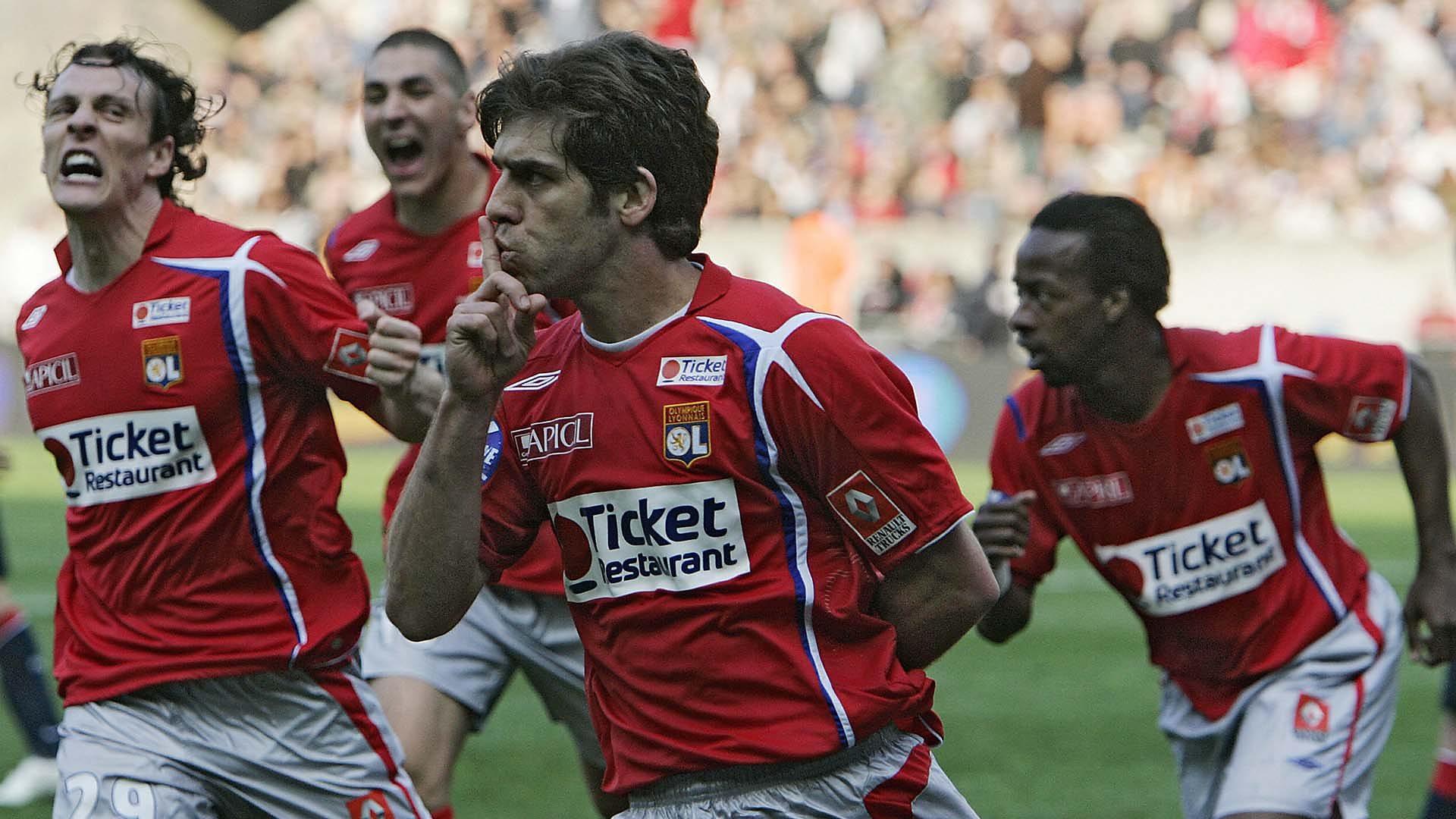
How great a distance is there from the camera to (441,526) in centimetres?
318

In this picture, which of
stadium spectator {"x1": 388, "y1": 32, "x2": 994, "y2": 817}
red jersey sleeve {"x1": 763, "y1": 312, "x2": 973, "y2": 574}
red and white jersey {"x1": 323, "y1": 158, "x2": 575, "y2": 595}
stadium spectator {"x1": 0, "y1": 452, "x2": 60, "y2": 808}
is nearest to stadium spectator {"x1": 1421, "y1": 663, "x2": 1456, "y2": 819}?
red and white jersey {"x1": 323, "y1": 158, "x2": 575, "y2": 595}

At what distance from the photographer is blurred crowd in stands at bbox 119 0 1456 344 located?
71.8ft

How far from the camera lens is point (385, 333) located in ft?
12.3

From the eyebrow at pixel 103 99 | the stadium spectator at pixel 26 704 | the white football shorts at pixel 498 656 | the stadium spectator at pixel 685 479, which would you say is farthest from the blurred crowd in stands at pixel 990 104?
the stadium spectator at pixel 685 479

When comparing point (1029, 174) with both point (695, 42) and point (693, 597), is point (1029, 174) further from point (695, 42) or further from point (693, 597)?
point (693, 597)

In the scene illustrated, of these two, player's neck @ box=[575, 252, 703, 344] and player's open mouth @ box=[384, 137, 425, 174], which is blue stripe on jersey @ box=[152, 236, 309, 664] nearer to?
player's neck @ box=[575, 252, 703, 344]

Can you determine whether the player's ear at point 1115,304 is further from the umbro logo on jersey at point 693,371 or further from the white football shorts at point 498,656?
the umbro logo on jersey at point 693,371

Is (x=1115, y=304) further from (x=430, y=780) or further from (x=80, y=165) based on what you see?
(x=80, y=165)

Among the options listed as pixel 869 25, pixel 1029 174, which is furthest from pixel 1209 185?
pixel 869 25

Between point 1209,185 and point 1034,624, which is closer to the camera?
point 1034,624

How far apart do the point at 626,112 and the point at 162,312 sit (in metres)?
1.51

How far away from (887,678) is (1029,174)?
19.2 metres

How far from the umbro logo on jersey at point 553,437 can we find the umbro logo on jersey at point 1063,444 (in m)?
2.02

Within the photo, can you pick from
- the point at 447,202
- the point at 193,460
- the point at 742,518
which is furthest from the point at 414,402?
the point at 447,202
